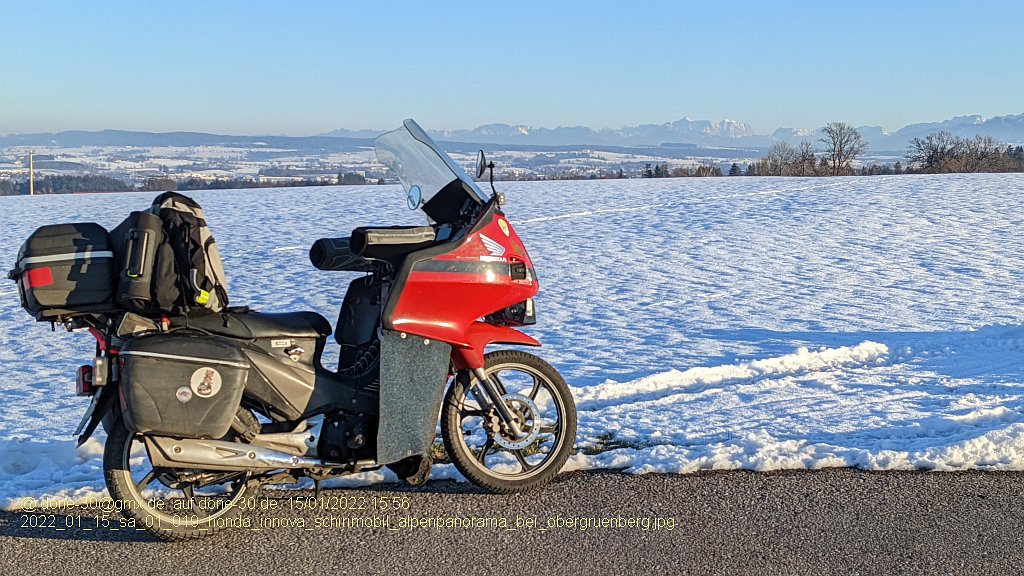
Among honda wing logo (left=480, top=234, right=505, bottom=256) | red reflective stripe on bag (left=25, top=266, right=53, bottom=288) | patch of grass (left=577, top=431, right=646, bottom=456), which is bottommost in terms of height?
patch of grass (left=577, top=431, right=646, bottom=456)

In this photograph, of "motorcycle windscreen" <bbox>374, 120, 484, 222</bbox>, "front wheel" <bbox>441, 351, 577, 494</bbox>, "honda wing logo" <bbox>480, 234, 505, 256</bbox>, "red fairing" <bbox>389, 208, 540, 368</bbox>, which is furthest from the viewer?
"motorcycle windscreen" <bbox>374, 120, 484, 222</bbox>

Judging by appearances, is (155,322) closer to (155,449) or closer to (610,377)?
(155,449)

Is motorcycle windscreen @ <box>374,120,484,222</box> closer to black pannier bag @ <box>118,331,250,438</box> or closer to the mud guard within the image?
black pannier bag @ <box>118,331,250,438</box>

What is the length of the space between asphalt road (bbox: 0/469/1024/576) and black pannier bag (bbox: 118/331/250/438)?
1.62ft

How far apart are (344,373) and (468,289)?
0.69 m

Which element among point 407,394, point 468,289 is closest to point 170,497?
point 407,394

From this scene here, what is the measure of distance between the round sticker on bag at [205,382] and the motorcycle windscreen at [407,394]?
0.72 metres

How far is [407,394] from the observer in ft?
14.7

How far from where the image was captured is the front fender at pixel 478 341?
459 centimetres

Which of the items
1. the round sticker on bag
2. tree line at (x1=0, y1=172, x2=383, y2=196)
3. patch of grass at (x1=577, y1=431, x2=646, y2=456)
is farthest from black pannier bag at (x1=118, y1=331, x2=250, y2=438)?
tree line at (x1=0, y1=172, x2=383, y2=196)

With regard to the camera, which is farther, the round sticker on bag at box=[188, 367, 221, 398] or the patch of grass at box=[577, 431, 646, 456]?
the patch of grass at box=[577, 431, 646, 456]

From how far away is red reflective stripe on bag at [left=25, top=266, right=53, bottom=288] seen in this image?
389 cm

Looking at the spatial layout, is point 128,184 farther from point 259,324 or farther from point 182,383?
point 182,383

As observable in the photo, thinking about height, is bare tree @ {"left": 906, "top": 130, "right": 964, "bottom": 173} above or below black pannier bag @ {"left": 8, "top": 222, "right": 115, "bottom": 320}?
above
